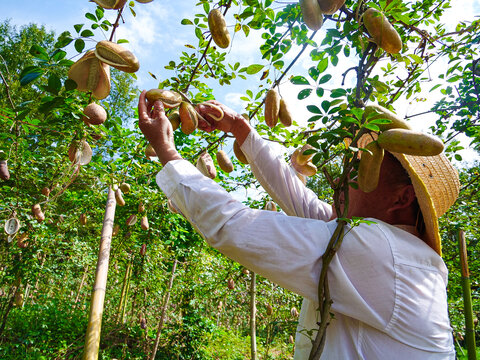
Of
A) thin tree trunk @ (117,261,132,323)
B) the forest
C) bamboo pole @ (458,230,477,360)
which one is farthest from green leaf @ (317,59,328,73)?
thin tree trunk @ (117,261,132,323)

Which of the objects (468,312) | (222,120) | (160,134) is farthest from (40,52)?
(468,312)

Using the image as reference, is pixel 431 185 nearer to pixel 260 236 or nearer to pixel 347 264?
pixel 347 264

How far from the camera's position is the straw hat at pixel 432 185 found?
0.82 metres

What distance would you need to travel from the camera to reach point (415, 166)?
87cm

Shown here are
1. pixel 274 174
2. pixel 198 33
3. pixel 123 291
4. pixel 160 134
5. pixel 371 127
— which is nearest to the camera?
pixel 371 127

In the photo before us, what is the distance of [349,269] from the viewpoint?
0.72 m

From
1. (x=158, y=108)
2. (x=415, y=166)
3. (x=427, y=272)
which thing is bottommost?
(x=427, y=272)

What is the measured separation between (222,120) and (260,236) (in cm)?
51

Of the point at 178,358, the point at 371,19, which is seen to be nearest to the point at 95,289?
the point at 371,19

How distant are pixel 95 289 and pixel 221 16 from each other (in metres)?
1.63

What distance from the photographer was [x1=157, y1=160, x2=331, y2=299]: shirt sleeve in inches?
27.6

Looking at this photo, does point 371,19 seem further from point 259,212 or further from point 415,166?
point 259,212

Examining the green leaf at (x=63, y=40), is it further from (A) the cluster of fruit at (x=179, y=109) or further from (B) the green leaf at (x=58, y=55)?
(A) the cluster of fruit at (x=179, y=109)

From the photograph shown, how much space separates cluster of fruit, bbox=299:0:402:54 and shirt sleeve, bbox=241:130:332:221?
42 cm
